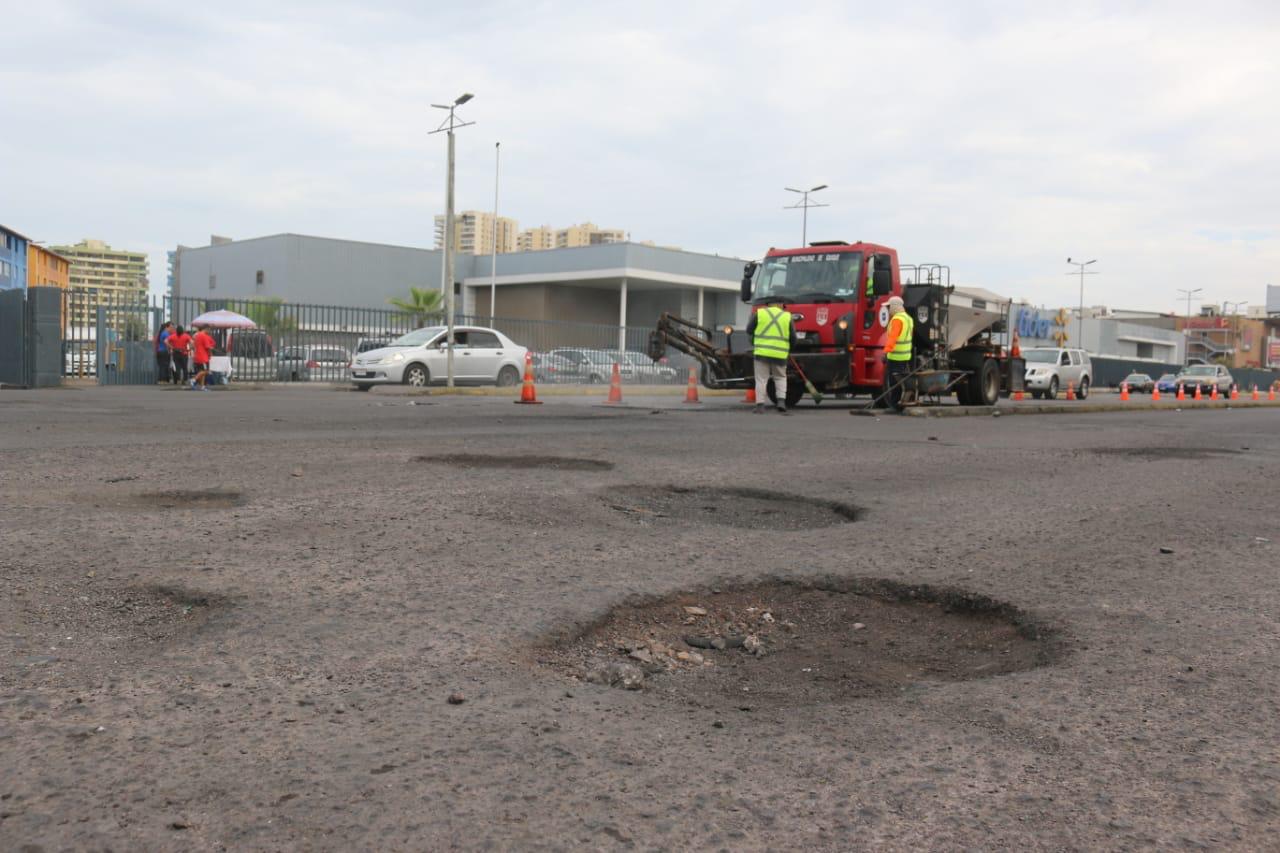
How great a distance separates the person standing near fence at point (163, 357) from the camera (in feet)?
83.5

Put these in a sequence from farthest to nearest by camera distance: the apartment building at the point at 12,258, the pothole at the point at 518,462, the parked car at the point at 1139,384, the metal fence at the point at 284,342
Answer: the apartment building at the point at 12,258 → the parked car at the point at 1139,384 → the metal fence at the point at 284,342 → the pothole at the point at 518,462

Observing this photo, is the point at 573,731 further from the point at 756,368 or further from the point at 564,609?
the point at 756,368

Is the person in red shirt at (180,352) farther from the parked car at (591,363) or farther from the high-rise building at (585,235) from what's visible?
the high-rise building at (585,235)

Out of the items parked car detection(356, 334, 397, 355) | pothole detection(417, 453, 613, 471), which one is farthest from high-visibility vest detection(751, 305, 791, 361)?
parked car detection(356, 334, 397, 355)

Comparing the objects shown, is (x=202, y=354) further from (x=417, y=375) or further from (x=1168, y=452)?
(x=1168, y=452)

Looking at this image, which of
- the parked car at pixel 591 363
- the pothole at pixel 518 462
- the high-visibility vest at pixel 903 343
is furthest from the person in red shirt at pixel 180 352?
the pothole at pixel 518 462

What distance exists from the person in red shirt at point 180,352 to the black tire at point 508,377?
24.3 feet

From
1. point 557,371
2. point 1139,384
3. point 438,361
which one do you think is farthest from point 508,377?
point 1139,384

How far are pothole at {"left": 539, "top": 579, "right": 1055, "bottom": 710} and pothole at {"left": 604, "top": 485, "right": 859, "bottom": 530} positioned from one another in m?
1.41

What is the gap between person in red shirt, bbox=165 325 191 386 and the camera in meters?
24.8

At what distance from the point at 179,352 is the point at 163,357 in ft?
3.43

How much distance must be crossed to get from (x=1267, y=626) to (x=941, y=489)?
3.44 meters

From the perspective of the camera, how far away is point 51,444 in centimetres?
835

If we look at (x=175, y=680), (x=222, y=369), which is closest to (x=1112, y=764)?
(x=175, y=680)
